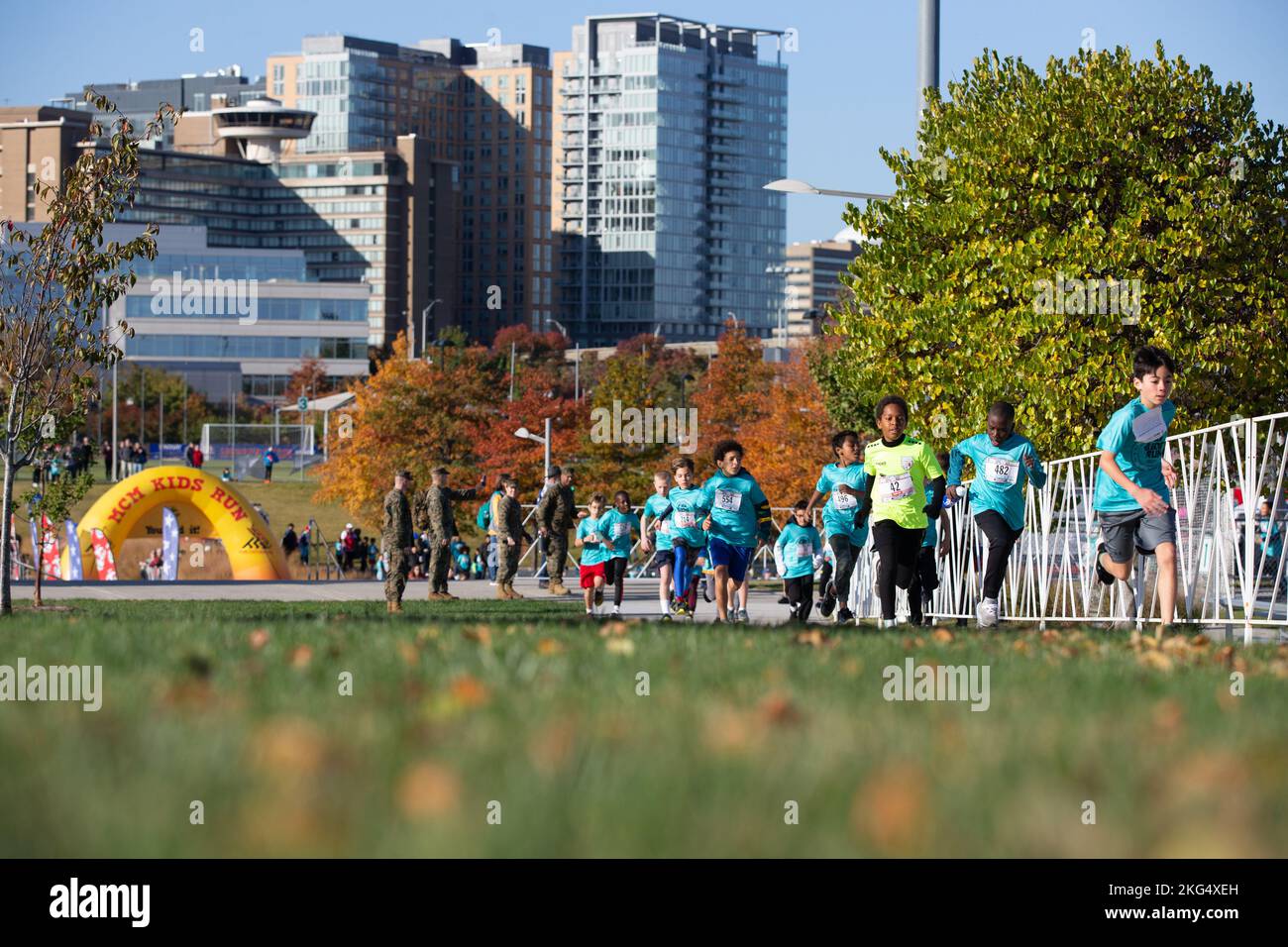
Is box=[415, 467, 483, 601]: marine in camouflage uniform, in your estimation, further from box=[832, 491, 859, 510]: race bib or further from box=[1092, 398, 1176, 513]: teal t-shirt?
box=[1092, 398, 1176, 513]: teal t-shirt

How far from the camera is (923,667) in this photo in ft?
20.5

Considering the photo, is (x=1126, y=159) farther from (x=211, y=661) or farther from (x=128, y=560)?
(x=128, y=560)

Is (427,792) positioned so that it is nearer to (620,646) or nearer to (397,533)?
(620,646)

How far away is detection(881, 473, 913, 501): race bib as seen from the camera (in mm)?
12289

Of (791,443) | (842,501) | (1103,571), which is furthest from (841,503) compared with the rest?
(791,443)

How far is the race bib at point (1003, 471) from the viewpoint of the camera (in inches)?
495

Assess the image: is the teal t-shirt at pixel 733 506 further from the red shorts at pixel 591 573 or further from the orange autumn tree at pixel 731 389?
the orange autumn tree at pixel 731 389

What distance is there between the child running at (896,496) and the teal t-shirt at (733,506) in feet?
7.57

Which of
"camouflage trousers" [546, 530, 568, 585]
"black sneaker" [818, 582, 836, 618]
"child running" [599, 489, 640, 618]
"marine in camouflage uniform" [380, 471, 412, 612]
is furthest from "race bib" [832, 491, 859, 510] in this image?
"camouflage trousers" [546, 530, 568, 585]

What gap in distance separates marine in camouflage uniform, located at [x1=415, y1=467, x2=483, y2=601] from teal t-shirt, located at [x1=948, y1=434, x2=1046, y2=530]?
1091cm

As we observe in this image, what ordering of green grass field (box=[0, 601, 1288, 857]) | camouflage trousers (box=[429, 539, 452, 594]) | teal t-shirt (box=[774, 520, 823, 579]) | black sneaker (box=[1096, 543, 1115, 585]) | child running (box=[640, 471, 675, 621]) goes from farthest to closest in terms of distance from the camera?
camouflage trousers (box=[429, 539, 452, 594]), child running (box=[640, 471, 675, 621]), teal t-shirt (box=[774, 520, 823, 579]), black sneaker (box=[1096, 543, 1115, 585]), green grass field (box=[0, 601, 1288, 857])

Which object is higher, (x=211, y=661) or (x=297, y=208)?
(x=297, y=208)
